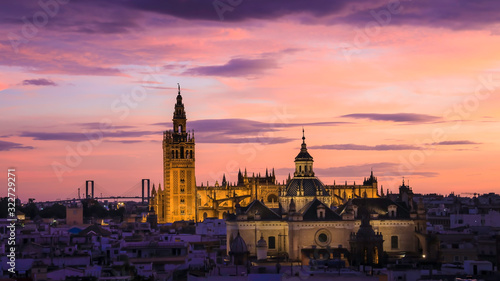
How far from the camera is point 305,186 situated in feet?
380

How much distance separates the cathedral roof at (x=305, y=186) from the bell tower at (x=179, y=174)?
258 feet

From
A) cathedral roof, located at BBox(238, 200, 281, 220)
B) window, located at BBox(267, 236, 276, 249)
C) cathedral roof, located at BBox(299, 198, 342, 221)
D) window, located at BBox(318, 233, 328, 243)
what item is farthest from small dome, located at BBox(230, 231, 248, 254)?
cathedral roof, located at BBox(238, 200, 281, 220)

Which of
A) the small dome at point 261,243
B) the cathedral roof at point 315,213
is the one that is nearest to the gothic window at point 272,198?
the cathedral roof at point 315,213

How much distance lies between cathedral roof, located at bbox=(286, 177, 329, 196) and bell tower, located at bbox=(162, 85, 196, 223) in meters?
78.7

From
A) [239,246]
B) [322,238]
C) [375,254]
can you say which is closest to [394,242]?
[322,238]

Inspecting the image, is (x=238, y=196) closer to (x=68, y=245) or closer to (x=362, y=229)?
(x=68, y=245)

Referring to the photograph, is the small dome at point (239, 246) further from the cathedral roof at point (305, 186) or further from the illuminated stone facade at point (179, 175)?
the illuminated stone facade at point (179, 175)

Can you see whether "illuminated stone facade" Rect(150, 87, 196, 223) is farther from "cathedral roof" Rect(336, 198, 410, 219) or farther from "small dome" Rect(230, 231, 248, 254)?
"small dome" Rect(230, 231, 248, 254)

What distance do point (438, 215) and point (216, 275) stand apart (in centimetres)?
11594

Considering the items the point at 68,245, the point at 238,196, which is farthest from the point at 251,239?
the point at 238,196

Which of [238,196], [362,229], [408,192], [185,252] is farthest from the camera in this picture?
[238,196]

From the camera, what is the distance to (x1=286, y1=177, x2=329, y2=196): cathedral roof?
116 m

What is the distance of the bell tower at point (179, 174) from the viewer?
19438cm

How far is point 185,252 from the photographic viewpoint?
4318 inches
